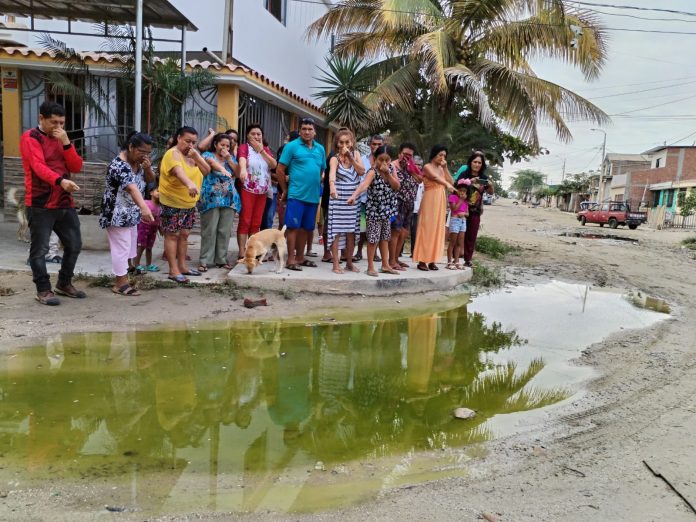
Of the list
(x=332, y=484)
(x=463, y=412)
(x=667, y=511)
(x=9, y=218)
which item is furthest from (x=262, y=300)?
(x=9, y=218)

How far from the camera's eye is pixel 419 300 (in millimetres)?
6520

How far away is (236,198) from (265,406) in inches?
147

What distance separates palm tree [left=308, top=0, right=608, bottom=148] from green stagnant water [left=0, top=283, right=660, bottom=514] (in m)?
7.20

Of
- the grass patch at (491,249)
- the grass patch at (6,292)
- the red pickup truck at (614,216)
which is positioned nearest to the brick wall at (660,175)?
the red pickup truck at (614,216)

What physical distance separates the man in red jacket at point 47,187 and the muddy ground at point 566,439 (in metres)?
0.44

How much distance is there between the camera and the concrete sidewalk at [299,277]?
6.21 metres

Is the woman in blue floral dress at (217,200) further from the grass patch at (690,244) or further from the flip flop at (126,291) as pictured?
the grass patch at (690,244)

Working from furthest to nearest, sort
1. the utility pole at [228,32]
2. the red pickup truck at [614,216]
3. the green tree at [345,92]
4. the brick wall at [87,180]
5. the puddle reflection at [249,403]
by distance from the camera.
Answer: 1. the red pickup truck at [614,216]
2. the utility pole at [228,32]
3. the green tree at [345,92]
4. the brick wall at [87,180]
5. the puddle reflection at [249,403]

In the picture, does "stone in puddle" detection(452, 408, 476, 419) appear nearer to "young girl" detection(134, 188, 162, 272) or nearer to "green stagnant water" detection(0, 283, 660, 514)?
"green stagnant water" detection(0, 283, 660, 514)

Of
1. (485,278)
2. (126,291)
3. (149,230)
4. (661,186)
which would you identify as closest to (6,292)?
(126,291)

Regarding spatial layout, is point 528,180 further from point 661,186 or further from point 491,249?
point 491,249

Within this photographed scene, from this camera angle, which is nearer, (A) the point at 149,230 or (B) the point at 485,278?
(A) the point at 149,230

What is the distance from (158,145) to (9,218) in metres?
3.79

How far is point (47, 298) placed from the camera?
5.05 metres
